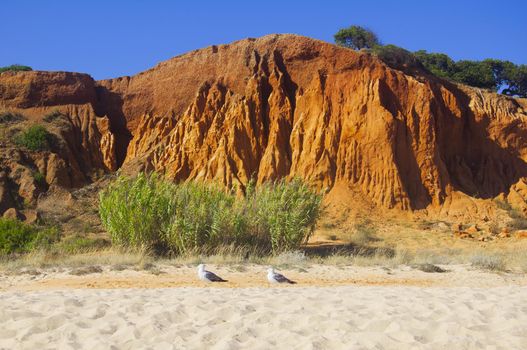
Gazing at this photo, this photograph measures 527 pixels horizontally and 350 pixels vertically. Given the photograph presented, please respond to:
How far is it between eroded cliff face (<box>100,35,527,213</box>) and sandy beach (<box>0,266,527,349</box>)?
65.1 feet

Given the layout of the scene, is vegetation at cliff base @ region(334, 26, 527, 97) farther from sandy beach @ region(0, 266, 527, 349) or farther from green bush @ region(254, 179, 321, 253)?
sandy beach @ region(0, 266, 527, 349)

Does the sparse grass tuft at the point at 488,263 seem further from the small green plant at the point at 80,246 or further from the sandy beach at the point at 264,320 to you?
the small green plant at the point at 80,246

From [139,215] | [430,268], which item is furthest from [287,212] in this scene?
[430,268]

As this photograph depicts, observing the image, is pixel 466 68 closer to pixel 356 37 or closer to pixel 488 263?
pixel 356 37

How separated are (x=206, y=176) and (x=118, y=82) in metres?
12.9

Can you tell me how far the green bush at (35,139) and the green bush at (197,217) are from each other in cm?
1696

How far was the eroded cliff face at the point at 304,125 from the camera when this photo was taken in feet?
94.4

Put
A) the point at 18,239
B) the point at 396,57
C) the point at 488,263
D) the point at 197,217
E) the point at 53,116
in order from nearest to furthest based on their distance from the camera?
the point at 488,263 < the point at 197,217 < the point at 18,239 < the point at 396,57 < the point at 53,116

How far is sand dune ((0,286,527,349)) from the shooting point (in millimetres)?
5820

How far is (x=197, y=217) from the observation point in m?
15.7

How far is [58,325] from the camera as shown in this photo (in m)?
6.18

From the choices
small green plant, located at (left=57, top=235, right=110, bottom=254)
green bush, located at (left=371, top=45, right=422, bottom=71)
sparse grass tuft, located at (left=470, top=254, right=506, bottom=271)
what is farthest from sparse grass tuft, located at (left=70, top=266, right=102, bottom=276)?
green bush, located at (left=371, top=45, right=422, bottom=71)

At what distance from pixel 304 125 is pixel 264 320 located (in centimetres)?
2473

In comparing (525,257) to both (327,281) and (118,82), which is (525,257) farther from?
(118,82)
